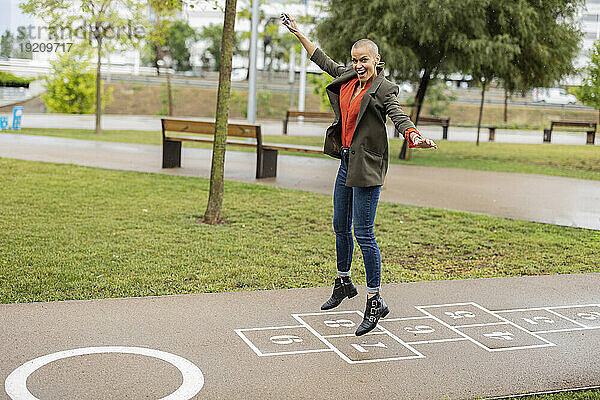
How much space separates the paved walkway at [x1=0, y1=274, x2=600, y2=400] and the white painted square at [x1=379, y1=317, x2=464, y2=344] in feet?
0.05

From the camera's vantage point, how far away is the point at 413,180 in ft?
44.8

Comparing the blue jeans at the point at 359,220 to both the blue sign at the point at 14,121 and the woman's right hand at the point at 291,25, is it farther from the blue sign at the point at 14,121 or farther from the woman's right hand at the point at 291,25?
the blue sign at the point at 14,121

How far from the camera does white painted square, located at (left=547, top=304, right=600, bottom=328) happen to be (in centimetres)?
539

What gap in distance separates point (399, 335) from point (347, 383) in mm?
963

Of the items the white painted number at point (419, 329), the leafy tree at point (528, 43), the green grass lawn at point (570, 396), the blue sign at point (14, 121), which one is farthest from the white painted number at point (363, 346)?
the blue sign at point (14, 121)

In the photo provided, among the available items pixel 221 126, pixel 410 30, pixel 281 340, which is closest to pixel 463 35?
pixel 410 30

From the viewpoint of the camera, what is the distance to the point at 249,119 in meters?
20.2

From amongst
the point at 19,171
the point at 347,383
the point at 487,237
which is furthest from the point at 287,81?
the point at 347,383

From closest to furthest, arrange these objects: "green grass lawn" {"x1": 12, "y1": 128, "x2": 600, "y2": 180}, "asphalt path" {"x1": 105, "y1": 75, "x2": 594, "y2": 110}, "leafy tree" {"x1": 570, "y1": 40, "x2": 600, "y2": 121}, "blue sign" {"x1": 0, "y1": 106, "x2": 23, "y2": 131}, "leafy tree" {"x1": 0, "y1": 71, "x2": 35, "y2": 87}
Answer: "green grass lawn" {"x1": 12, "y1": 128, "x2": 600, "y2": 180}, "leafy tree" {"x1": 570, "y1": 40, "x2": 600, "y2": 121}, "blue sign" {"x1": 0, "y1": 106, "x2": 23, "y2": 131}, "leafy tree" {"x1": 0, "y1": 71, "x2": 35, "y2": 87}, "asphalt path" {"x1": 105, "y1": 75, "x2": 594, "y2": 110}

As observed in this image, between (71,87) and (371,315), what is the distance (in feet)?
97.9

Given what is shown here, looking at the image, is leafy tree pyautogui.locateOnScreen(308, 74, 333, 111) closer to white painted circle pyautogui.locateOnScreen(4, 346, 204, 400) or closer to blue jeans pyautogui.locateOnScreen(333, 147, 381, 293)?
blue jeans pyautogui.locateOnScreen(333, 147, 381, 293)

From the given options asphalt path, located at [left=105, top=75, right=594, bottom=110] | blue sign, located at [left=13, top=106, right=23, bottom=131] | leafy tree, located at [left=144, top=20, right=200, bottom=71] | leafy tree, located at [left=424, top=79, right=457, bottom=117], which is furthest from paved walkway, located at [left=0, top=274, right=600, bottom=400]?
leafy tree, located at [left=144, top=20, right=200, bottom=71]

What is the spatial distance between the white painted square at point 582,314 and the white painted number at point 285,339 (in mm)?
2151

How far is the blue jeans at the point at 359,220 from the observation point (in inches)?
194
